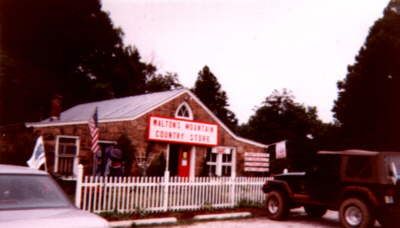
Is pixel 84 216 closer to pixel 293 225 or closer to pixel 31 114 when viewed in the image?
pixel 293 225

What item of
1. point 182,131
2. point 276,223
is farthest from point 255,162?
point 276,223

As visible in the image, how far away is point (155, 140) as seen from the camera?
776 inches

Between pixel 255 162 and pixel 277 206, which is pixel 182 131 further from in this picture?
pixel 277 206

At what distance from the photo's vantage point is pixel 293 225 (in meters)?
11.5

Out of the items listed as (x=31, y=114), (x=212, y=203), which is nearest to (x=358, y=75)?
(x=212, y=203)

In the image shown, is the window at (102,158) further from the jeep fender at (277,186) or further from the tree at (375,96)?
the tree at (375,96)

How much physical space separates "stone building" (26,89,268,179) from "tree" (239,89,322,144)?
1101 centimetres

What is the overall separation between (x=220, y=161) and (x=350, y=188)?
41.1 ft

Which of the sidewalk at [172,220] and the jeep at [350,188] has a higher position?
the jeep at [350,188]

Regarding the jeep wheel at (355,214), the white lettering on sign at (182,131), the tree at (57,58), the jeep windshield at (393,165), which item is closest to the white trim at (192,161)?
the white lettering on sign at (182,131)

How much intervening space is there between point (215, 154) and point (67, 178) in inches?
299

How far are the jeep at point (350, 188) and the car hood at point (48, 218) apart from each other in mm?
6941

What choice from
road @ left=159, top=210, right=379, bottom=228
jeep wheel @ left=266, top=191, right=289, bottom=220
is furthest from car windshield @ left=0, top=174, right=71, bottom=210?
jeep wheel @ left=266, top=191, right=289, bottom=220

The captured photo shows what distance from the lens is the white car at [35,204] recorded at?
5.02 m
